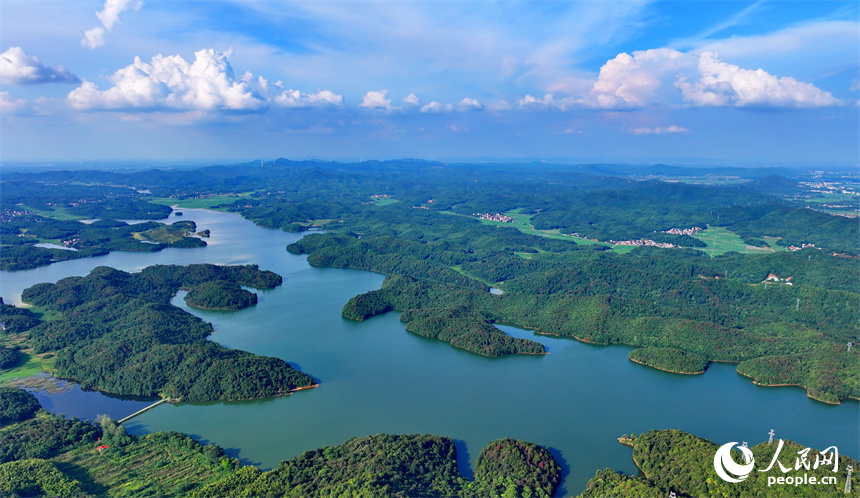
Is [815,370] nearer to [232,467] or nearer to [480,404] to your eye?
[480,404]

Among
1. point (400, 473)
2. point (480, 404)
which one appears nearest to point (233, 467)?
point (400, 473)

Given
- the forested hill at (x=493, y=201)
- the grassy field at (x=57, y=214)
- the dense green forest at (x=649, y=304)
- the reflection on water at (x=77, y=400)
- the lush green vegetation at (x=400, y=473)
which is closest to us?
the lush green vegetation at (x=400, y=473)

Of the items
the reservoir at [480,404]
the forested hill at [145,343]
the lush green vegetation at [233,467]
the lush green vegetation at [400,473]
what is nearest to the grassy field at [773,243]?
the reservoir at [480,404]

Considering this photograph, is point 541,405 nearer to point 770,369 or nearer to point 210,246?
point 770,369

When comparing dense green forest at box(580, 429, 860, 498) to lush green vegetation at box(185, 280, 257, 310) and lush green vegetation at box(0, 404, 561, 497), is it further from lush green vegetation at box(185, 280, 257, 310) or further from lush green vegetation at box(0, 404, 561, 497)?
lush green vegetation at box(185, 280, 257, 310)

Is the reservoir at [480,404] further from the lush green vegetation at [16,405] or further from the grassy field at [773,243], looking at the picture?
the grassy field at [773,243]

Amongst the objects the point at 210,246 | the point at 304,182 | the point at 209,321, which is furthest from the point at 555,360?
the point at 304,182
